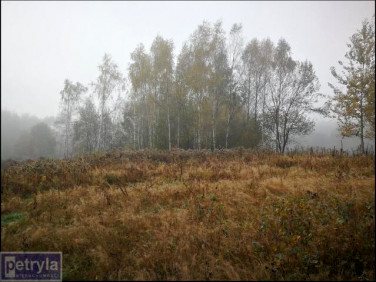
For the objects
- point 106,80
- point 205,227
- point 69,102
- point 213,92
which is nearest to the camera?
point 205,227

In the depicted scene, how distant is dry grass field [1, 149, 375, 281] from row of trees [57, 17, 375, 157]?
13666 millimetres

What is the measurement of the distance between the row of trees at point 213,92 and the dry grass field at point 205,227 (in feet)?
44.8

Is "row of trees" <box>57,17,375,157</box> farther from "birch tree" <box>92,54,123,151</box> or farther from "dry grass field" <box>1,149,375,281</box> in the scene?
"dry grass field" <box>1,149,375,281</box>

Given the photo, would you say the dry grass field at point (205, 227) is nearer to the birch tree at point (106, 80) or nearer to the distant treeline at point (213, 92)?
the distant treeline at point (213, 92)

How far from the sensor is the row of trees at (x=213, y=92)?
21.2 m

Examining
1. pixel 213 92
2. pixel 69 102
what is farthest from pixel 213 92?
pixel 69 102

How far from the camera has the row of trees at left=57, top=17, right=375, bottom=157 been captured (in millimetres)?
21156

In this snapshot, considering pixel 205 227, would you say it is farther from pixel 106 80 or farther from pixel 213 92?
pixel 106 80

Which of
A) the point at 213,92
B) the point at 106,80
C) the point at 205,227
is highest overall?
the point at 106,80

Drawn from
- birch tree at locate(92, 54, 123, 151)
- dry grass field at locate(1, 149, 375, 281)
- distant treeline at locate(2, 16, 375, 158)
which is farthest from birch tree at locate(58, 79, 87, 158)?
dry grass field at locate(1, 149, 375, 281)

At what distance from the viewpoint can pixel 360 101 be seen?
38.9 feet

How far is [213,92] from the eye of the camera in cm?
2130

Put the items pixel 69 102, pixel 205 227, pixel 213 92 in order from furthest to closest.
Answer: pixel 69 102
pixel 213 92
pixel 205 227

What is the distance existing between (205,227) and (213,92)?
1817cm
